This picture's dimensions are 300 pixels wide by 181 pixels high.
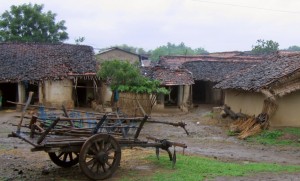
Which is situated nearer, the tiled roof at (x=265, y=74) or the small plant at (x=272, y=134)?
the small plant at (x=272, y=134)

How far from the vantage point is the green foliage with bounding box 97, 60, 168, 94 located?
23797 mm

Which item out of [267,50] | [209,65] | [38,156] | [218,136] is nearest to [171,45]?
[267,50]

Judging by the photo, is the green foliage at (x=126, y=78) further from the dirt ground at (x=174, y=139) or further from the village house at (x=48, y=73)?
the village house at (x=48, y=73)

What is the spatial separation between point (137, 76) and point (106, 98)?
19.0 ft

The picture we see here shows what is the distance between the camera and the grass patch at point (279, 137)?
16766mm

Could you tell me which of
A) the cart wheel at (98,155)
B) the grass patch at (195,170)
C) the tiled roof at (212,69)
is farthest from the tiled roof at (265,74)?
the cart wheel at (98,155)

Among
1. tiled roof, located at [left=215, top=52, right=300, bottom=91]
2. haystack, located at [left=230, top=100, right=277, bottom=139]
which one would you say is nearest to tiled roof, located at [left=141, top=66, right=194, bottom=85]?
tiled roof, located at [left=215, top=52, right=300, bottom=91]

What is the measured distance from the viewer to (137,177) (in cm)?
883

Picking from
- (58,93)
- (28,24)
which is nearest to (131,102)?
(58,93)

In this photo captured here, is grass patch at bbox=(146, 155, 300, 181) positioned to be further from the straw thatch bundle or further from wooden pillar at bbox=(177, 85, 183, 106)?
wooden pillar at bbox=(177, 85, 183, 106)

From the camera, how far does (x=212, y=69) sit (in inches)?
1328

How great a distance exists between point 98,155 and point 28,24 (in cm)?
3334

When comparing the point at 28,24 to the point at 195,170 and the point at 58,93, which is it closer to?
the point at 58,93

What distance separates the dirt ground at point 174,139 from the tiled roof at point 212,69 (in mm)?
6669
